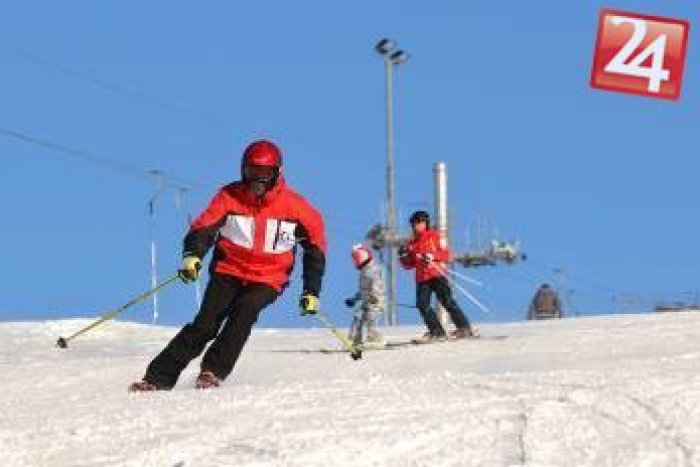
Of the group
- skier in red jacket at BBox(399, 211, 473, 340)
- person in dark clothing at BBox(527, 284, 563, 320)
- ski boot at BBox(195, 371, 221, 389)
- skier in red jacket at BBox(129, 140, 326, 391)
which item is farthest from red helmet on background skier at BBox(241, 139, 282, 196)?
person in dark clothing at BBox(527, 284, 563, 320)

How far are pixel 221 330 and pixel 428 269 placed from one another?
8155 millimetres

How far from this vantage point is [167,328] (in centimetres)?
2452

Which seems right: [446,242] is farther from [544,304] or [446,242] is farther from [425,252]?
[425,252]

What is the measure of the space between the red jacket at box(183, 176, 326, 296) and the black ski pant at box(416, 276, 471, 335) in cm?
784

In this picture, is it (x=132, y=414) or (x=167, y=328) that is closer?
(x=132, y=414)

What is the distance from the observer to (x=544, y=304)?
29016mm

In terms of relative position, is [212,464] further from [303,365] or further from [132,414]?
[303,365]

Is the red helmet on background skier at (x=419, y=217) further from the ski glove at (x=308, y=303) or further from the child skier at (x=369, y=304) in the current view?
the ski glove at (x=308, y=303)

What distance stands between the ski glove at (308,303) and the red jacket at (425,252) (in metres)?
7.71

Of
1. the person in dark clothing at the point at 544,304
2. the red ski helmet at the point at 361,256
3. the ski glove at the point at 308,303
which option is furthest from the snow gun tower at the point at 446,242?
the ski glove at the point at 308,303

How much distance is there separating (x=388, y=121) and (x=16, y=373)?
2711cm

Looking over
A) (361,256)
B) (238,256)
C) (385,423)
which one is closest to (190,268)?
(238,256)

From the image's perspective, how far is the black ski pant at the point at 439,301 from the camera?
652 inches

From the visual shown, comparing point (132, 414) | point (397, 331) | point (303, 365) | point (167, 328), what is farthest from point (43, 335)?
point (132, 414)
